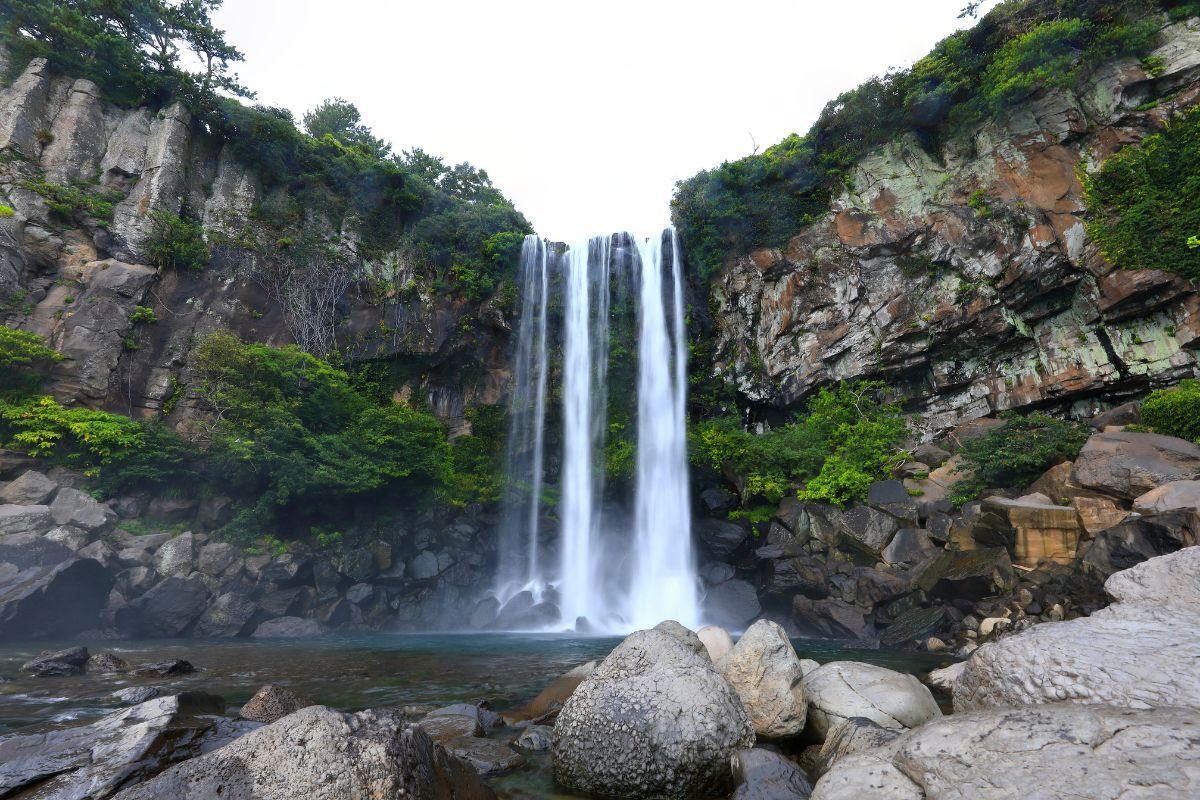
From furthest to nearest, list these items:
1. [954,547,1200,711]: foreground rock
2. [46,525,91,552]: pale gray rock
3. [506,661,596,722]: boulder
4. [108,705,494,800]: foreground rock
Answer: [46,525,91,552]: pale gray rock → [506,661,596,722]: boulder → [954,547,1200,711]: foreground rock → [108,705,494,800]: foreground rock

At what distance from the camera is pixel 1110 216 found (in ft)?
50.6

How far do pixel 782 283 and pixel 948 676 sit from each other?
17140 mm

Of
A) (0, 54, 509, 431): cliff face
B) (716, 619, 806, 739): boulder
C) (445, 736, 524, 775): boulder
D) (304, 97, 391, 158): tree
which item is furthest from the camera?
(304, 97, 391, 158): tree

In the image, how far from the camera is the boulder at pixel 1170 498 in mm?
9477

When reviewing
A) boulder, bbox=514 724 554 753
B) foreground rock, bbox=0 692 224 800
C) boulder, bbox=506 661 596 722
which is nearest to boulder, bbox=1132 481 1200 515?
boulder, bbox=506 661 596 722

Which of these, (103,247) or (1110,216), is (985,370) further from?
(103,247)

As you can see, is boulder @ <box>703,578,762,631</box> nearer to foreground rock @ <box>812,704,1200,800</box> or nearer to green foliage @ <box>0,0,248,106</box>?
foreground rock @ <box>812,704,1200,800</box>

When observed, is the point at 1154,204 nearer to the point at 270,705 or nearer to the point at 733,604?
the point at 733,604

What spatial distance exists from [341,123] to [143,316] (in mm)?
24800

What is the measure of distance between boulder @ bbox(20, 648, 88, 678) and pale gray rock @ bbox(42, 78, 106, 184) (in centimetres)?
1970

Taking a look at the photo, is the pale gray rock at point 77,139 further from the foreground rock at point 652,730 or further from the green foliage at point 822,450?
the foreground rock at point 652,730

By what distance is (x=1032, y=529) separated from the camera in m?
11.4

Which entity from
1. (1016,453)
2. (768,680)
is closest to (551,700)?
(768,680)

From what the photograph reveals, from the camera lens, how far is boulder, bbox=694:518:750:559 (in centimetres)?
1806
